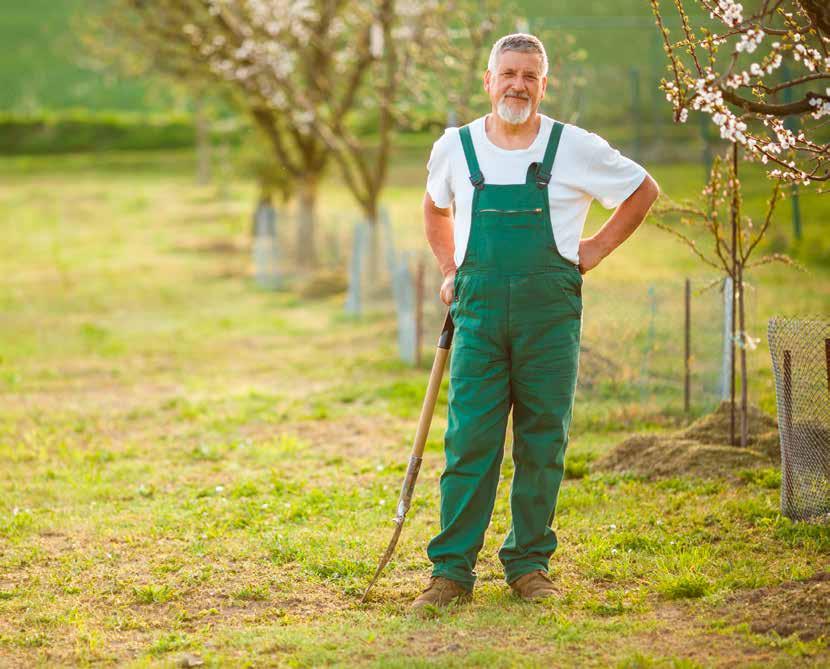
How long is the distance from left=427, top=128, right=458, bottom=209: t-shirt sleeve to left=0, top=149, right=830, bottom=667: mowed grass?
5.38 feet

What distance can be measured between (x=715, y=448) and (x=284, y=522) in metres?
2.47

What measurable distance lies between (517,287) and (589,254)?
361mm

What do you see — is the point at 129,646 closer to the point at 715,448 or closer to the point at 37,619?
the point at 37,619

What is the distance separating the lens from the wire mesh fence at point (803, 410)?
18.3 feet

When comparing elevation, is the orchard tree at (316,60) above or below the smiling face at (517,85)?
above

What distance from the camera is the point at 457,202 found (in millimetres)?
4773

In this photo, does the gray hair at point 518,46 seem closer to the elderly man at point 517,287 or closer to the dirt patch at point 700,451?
the elderly man at point 517,287

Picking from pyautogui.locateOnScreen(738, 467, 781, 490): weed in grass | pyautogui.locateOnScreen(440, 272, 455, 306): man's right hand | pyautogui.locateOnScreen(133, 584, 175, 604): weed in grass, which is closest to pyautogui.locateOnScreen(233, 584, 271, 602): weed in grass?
pyautogui.locateOnScreen(133, 584, 175, 604): weed in grass

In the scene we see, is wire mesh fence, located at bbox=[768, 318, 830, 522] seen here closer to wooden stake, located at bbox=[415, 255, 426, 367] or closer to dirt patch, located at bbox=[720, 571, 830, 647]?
dirt patch, located at bbox=[720, 571, 830, 647]

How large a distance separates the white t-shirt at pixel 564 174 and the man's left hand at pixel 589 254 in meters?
0.06

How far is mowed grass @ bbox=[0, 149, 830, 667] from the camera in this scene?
14.9 feet

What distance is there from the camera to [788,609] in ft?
14.8

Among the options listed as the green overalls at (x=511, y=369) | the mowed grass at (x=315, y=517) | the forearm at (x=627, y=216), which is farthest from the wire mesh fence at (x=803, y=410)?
the green overalls at (x=511, y=369)

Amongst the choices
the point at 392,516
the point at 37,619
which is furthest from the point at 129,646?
the point at 392,516
